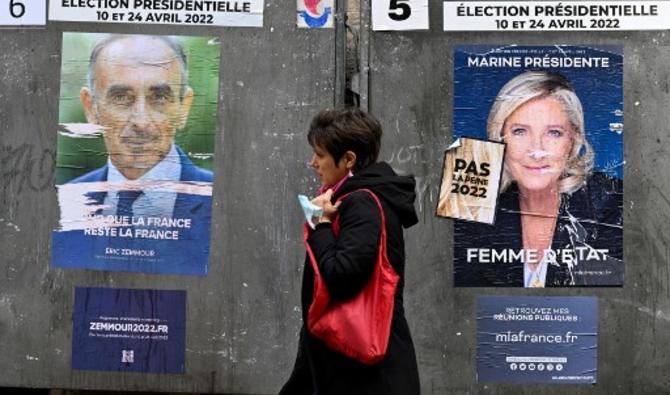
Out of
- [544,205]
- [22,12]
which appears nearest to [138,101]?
[22,12]

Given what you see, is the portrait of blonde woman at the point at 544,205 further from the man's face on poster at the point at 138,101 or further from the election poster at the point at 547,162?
the man's face on poster at the point at 138,101

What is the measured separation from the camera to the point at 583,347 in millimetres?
5559

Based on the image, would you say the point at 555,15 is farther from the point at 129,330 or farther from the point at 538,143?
the point at 129,330

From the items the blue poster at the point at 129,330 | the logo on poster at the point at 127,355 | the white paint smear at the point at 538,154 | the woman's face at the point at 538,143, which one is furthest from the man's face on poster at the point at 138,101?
the white paint smear at the point at 538,154

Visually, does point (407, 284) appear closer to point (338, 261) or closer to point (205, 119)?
point (205, 119)

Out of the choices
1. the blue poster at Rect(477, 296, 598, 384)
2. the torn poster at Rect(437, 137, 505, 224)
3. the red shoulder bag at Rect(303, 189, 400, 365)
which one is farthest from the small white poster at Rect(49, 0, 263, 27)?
the red shoulder bag at Rect(303, 189, 400, 365)

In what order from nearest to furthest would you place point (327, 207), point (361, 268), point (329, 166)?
point (361, 268) → point (327, 207) → point (329, 166)

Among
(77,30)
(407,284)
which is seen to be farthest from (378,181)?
(77,30)

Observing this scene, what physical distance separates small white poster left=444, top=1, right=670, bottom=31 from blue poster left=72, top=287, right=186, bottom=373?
7.58 feet

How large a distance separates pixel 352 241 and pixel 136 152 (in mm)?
2739

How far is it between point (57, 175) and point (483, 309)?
2.62m

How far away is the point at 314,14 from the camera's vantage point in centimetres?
568

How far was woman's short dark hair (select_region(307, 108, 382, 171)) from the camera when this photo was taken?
3.45m

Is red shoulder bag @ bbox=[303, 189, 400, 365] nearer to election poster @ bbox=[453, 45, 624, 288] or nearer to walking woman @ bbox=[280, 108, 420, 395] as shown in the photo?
walking woman @ bbox=[280, 108, 420, 395]
